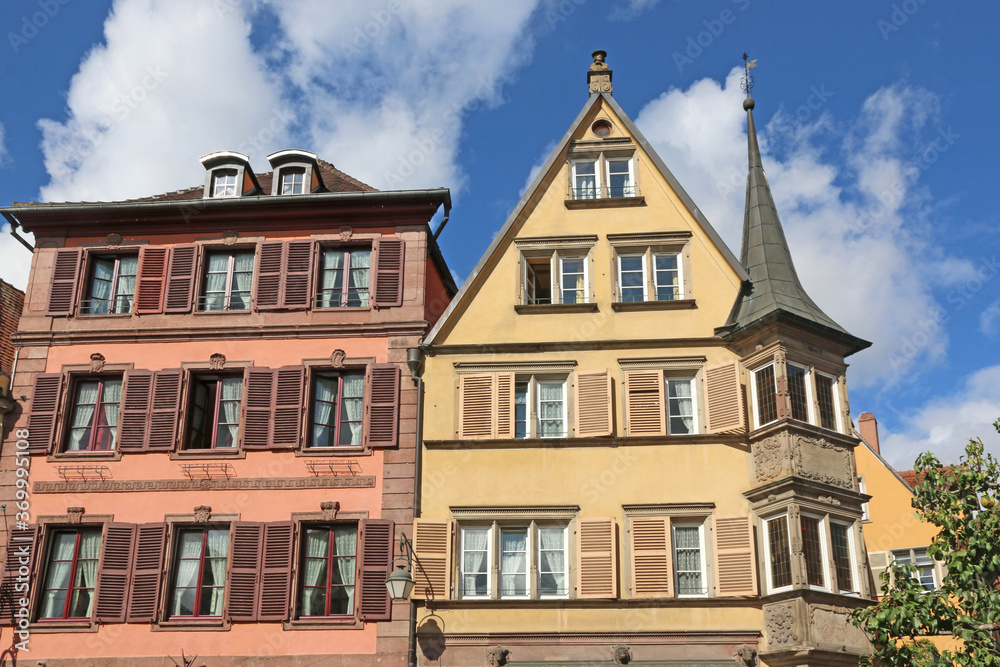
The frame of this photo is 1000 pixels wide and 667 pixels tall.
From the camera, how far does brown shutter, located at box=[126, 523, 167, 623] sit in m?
20.7

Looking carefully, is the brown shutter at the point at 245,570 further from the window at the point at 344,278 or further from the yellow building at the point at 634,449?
the window at the point at 344,278

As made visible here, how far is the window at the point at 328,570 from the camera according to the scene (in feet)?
67.8

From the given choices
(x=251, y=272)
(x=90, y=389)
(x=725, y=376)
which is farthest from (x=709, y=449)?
(x=90, y=389)

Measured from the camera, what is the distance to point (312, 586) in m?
20.9

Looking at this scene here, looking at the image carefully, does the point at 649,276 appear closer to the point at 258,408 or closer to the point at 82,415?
the point at 258,408

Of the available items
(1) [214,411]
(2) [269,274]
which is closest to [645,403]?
(2) [269,274]

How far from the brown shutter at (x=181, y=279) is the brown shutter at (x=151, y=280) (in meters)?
0.16

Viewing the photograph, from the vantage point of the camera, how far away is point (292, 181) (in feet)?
82.0

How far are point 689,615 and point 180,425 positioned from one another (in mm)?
10855

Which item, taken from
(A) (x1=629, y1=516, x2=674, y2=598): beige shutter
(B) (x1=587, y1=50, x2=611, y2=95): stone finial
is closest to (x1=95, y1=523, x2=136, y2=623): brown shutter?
(A) (x1=629, y1=516, x2=674, y2=598): beige shutter

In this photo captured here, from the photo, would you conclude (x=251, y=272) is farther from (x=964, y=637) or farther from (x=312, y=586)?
(x=964, y=637)

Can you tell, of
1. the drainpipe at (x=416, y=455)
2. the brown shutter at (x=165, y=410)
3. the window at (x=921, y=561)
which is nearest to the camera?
the drainpipe at (x=416, y=455)

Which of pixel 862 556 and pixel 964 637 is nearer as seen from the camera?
pixel 964 637

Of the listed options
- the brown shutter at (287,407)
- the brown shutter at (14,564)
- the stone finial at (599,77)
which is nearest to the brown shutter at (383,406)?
the brown shutter at (287,407)
